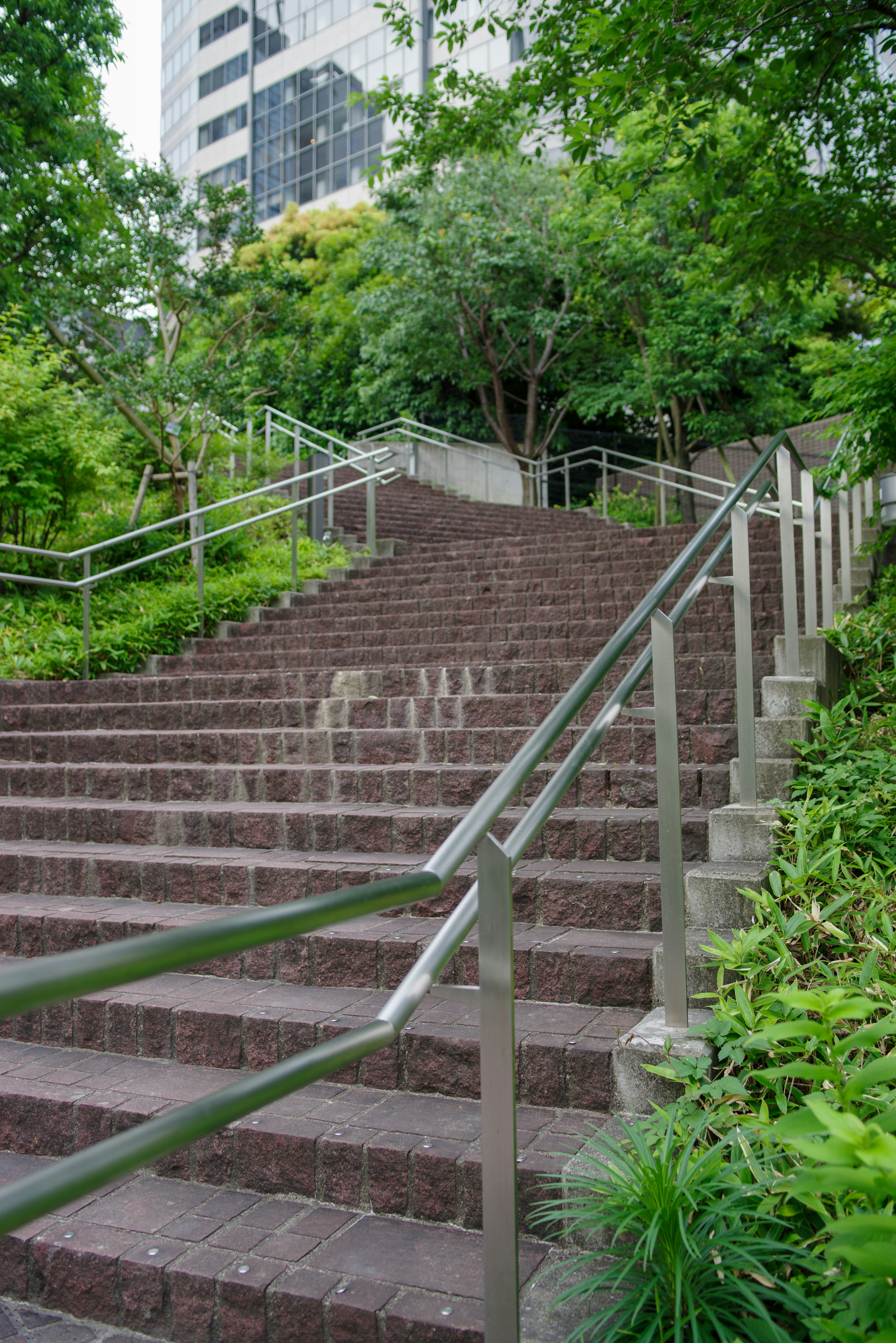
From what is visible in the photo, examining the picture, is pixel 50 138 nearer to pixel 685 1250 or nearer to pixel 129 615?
pixel 129 615

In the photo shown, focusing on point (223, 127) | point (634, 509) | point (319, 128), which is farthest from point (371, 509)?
point (223, 127)

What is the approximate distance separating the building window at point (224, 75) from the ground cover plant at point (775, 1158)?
38372mm

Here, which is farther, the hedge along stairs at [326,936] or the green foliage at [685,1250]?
the hedge along stairs at [326,936]

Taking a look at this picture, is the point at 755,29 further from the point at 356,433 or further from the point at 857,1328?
the point at 356,433

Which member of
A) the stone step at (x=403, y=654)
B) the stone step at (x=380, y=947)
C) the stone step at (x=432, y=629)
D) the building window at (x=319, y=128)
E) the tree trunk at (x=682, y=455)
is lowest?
the stone step at (x=380, y=947)

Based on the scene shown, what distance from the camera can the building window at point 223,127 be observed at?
33875 millimetres

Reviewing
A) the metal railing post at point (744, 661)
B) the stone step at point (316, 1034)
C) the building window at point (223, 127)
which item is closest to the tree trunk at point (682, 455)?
the metal railing post at point (744, 661)

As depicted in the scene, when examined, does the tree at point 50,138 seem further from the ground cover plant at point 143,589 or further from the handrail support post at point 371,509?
the handrail support post at point 371,509

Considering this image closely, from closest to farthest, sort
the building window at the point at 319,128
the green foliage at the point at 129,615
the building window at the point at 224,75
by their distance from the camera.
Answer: the green foliage at the point at 129,615 < the building window at the point at 319,128 < the building window at the point at 224,75

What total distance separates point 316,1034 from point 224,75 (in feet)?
129

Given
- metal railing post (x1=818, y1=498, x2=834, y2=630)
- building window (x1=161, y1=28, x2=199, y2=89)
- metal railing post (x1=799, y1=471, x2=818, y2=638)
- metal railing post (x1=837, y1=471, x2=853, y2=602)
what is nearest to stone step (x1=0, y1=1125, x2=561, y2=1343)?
metal railing post (x1=799, y1=471, x2=818, y2=638)

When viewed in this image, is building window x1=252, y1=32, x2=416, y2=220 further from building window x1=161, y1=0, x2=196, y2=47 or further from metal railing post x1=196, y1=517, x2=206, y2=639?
metal railing post x1=196, y1=517, x2=206, y2=639

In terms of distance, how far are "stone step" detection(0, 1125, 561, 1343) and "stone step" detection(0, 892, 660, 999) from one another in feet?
1.91

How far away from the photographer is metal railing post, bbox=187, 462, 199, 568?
9.12 m
